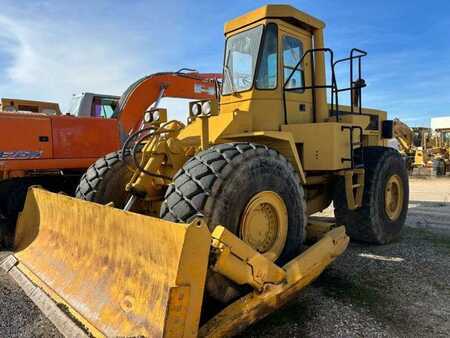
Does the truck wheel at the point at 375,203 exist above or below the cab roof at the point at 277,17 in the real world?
below

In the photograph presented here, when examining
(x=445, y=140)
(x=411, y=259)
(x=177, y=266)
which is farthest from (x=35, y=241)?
(x=445, y=140)

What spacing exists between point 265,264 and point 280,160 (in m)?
1.07

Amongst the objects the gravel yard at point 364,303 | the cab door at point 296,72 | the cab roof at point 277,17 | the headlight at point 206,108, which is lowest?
the gravel yard at point 364,303

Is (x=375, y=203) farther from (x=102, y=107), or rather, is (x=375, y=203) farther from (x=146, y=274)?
(x=102, y=107)

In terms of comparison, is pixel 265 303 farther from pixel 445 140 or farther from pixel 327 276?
pixel 445 140

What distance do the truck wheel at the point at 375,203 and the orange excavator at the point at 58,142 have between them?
2508 mm

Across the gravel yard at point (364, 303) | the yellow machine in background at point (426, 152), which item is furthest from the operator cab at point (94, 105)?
the yellow machine in background at point (426, 152)

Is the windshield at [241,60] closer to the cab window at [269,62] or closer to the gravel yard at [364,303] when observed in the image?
the cab window at [269,62]

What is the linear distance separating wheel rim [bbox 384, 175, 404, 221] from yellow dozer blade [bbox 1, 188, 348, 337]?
2.41 metres

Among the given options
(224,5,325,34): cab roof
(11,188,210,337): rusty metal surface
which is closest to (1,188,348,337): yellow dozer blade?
(11,188,210,337): rusty metal surface

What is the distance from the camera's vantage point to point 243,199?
10.9 ft

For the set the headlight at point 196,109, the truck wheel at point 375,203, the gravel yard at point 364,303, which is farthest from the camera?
the truck wheel at point 375,203

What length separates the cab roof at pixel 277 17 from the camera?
15.5 ft

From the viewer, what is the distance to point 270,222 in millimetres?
3645
